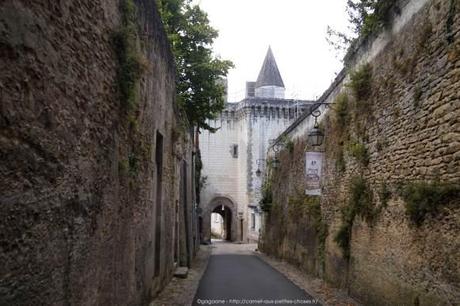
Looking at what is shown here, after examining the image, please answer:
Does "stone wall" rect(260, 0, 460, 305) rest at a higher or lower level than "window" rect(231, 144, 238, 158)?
lower

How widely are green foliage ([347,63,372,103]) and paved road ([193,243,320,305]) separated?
438cm

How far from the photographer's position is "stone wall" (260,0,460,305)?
647 cm

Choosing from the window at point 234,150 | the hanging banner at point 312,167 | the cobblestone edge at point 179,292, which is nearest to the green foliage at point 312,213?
the hanging banner at point 312,167

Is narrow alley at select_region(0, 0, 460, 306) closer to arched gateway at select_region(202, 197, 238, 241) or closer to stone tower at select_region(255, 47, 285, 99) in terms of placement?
arched gateway at select_region(202, 197, 238, 241)

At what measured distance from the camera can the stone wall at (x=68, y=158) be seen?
10.9 ft

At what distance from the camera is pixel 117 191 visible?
6.34 metres

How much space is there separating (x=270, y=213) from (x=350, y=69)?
1364 centimetres

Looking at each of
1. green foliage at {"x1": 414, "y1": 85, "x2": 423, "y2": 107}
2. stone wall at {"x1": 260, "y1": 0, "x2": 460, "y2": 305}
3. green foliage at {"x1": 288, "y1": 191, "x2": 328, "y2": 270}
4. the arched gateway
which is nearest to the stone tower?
the arched gateway

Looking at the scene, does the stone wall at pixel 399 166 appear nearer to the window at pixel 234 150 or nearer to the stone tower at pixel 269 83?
the window at pixel 234 150

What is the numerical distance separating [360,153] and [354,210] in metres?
1.24

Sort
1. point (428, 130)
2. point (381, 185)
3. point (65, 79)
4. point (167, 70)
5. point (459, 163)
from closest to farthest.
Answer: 1. point (65, 79)
2. point (459, 163)
3. point (428, 130)
4. point (381, 185)
5. point (167, 70)

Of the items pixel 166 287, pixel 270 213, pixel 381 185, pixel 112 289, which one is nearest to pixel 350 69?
pixel 381 185

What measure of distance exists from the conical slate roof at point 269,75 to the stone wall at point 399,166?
111 feet

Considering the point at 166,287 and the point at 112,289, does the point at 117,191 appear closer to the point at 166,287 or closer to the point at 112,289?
the point at 112,289
